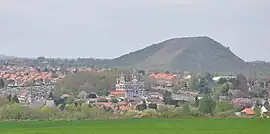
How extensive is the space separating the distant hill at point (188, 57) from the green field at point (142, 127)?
145658 millimetres

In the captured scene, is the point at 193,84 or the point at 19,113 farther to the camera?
the point at 193,84

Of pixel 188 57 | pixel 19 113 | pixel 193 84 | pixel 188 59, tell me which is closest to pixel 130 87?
pixel 193 84

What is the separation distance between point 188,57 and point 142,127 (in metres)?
161

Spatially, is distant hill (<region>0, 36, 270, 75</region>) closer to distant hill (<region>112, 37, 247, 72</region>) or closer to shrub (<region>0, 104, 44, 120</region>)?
distant hill (<region>112, 37, 247, 72</region>)

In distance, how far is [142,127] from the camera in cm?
2247

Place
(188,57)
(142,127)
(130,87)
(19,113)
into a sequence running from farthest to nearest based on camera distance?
(188,57), (130,87), (19,113), (142,127)

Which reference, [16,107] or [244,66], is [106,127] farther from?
[244,66]

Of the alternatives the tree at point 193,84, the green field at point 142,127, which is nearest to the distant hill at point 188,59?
the tree at point 193,84

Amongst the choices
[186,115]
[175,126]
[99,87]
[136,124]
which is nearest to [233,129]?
[175,126]

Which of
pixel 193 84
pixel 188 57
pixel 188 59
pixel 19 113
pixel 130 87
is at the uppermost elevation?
pixel 188 57

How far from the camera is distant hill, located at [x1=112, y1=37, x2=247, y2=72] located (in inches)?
6929

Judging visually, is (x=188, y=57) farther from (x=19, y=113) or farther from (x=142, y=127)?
(x=142, y=127)

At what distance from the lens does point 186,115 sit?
28.2 metres

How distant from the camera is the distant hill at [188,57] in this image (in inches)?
6929
